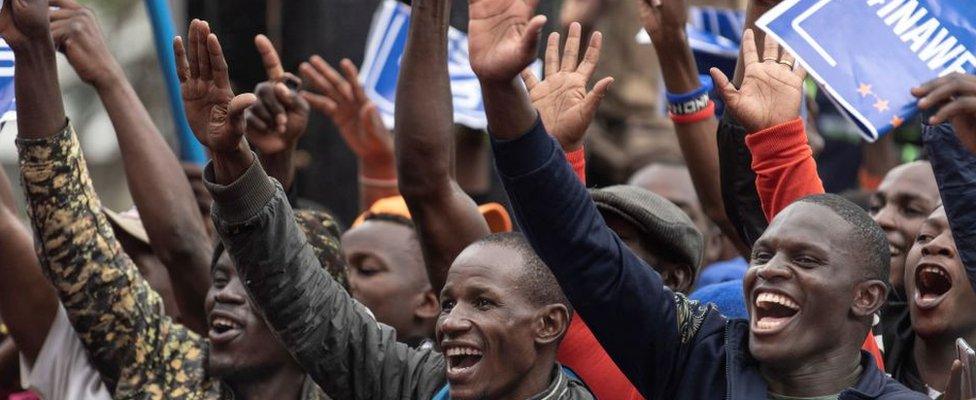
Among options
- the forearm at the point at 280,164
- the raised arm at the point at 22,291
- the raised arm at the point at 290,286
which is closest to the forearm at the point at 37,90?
the raised arm at the point at 22,291

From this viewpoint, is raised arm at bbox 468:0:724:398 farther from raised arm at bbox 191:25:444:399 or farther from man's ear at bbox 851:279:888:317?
raised arm at bbox 191:25:444:399

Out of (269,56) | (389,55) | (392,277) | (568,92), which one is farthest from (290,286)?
(389,55)

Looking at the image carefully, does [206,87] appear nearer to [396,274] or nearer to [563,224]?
[563,224]

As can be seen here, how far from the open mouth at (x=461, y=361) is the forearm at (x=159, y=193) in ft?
4.22

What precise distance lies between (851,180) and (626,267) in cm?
646

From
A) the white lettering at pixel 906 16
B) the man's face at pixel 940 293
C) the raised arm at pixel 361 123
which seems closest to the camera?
the white lettering at pixel 906 16

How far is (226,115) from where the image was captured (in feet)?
13.7

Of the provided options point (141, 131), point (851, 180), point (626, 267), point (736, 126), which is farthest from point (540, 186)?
point (851, 180)

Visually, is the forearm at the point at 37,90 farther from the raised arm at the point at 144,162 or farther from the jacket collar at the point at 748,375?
the jacket collar at the point at 748,375

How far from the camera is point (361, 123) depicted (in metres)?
6.69

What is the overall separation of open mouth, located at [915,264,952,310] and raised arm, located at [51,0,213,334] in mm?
2058

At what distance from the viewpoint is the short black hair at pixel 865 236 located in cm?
406

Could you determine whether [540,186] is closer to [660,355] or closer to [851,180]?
[660,355]

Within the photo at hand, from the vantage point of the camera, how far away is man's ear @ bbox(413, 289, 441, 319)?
5777mm
